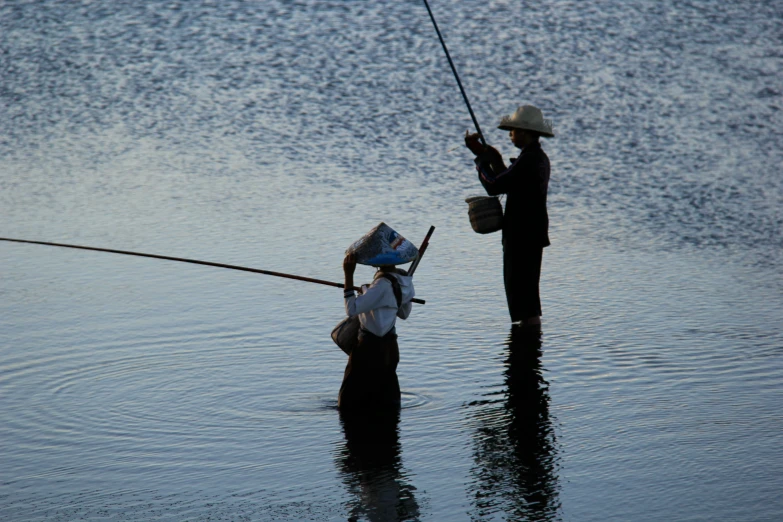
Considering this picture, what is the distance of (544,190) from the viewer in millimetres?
7379

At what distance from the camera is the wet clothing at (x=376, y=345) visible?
5320 millimetres

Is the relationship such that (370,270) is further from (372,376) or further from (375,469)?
(375,469)

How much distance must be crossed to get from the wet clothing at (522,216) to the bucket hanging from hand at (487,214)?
5 cm

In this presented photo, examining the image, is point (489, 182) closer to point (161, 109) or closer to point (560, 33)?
point (161, 109)

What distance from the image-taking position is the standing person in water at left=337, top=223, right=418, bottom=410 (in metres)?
5.32

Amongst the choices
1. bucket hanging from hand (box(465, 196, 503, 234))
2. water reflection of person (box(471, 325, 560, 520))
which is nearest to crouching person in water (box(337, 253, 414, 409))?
water reflection of person (box(471, 325, 560, 520))

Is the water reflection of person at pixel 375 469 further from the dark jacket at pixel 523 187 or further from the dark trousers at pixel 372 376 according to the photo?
the dark jacket at pixel 523 187

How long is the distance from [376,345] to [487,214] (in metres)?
2.18

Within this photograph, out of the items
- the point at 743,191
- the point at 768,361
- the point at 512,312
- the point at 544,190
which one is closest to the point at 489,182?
the point at 544,190

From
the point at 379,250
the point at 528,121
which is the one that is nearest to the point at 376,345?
the point at 379,250

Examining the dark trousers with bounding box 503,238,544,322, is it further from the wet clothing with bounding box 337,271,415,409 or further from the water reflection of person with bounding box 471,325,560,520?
the wet clothing with bounding box 337,271,415,409

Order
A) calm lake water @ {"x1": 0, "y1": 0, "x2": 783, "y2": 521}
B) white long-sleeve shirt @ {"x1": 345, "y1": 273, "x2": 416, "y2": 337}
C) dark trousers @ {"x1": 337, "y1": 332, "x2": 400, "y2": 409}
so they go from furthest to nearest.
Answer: dark trousers @ {"x1": 337, "y1": 332, "x2": 400, "y2": 409} < white long-sleeve shirt @ {"x1": 345, "y1": 273, "x2": 416, "y2": 337} < calm lake water @ {"x1": 0, "y1": 0, "x2": 783, "y2": 521}

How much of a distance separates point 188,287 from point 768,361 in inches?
161

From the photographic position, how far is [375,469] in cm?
489
